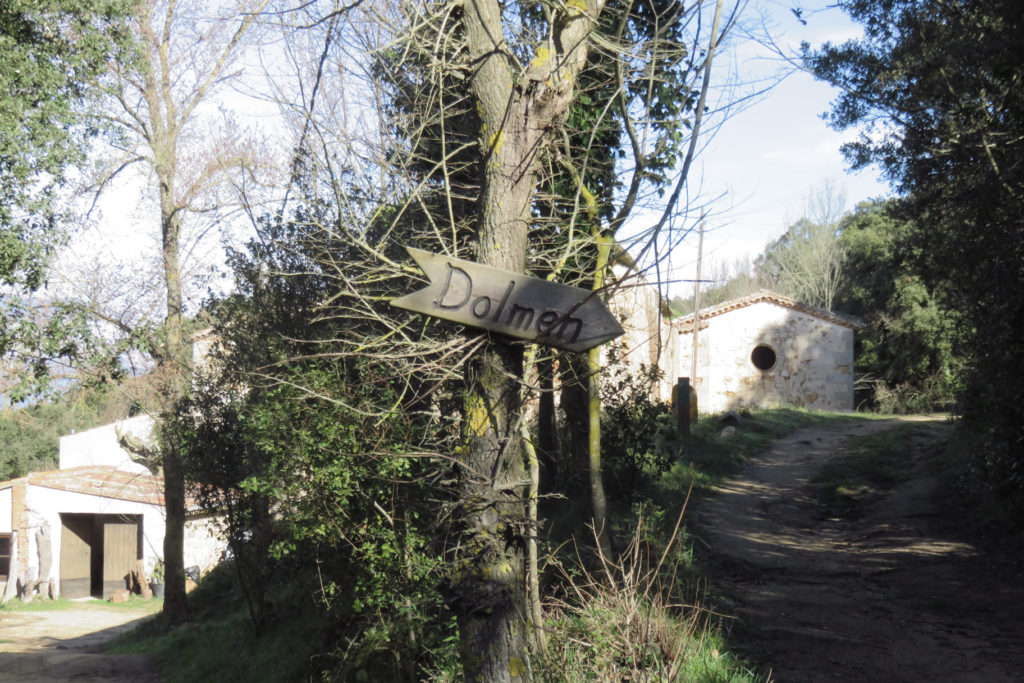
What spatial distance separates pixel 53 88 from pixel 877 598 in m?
12.5

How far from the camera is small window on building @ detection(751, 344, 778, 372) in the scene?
108 ft

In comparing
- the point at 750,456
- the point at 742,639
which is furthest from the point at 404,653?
the point at 750,456

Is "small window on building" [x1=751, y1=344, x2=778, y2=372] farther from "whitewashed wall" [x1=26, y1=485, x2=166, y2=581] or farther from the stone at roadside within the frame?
"whitewashed wall" [x1=26, y1=485, x2=166, y2=581]

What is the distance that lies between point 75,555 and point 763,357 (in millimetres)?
26847

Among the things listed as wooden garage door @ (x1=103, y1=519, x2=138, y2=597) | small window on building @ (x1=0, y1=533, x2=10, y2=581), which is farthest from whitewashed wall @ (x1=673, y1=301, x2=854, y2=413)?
small window on building @ (x1=0, y1=533, x2=10, y2=581)

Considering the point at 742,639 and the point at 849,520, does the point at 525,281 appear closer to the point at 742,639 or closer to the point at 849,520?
the point at 742,639

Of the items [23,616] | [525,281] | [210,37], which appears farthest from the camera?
[23,616]

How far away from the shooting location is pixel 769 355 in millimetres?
33062

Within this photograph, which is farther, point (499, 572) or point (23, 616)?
point (23, 616)

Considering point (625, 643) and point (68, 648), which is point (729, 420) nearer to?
point (68, 648)

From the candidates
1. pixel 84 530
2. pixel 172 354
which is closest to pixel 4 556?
pixel 84 530

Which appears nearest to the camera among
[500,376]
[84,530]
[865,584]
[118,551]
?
[500,376]

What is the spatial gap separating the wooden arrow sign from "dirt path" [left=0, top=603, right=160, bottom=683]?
38.4 ft

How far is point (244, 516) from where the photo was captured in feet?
42.5
